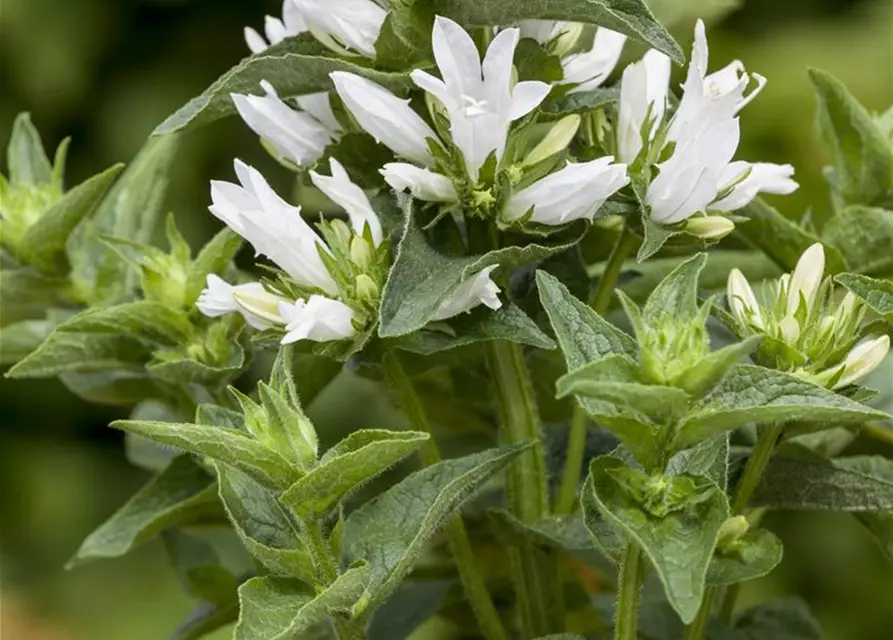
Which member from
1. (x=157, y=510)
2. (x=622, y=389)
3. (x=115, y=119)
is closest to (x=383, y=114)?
(x=622, y=389)

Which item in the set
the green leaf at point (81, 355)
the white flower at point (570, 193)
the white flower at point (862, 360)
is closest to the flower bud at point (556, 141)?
the white flower at point (570, 193)

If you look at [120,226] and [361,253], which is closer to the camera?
[361,253]

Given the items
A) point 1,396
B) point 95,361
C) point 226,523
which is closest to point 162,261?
point 95,361

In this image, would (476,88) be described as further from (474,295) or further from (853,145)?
(853,145)

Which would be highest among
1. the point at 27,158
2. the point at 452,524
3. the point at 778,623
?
the point at 27,158

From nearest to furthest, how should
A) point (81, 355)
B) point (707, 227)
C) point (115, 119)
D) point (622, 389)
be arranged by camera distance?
1. point (622, 389)
2. point (707, 227)
3. point (81, 355)
4. point (115, 119)

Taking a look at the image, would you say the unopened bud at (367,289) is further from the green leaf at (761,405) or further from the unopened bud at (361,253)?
the green leaf at (761,405)
